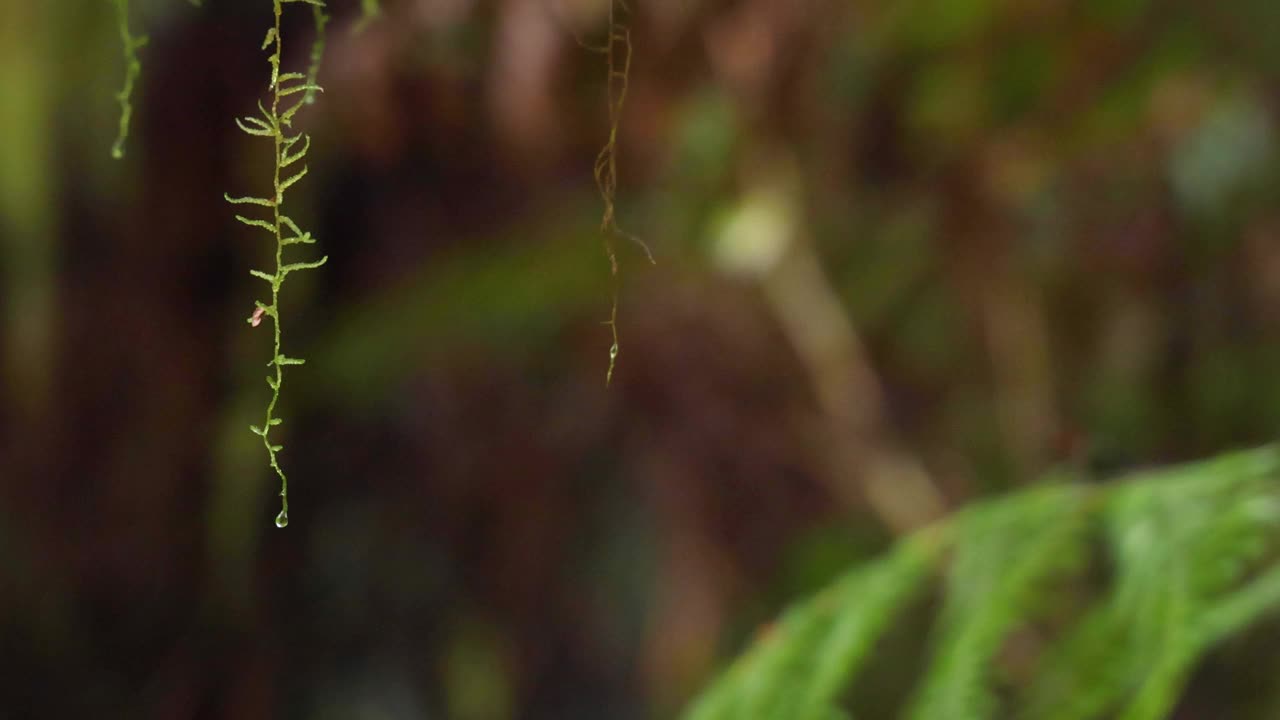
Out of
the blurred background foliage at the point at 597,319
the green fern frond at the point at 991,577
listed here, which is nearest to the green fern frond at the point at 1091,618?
the green fern frond at the point at 991,577

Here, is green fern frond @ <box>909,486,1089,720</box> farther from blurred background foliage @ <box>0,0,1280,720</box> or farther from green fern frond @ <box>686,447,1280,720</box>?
blurred background foliage @ <box>0,0,1280,720</box>

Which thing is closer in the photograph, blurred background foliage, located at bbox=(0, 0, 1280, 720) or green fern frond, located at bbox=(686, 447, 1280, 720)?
green fern frond, located at bbox=(686, 447, 1280, 720)

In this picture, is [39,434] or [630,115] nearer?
[630,115]

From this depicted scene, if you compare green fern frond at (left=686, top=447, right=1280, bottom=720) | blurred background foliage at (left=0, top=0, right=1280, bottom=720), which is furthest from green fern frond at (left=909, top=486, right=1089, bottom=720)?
blurred background foliage at (left=0, top=0, right=1280, bottom=720)

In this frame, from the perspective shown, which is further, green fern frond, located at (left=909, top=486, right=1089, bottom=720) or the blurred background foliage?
the blurred background foliage

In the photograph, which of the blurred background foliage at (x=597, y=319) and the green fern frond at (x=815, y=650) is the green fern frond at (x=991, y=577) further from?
the blurred background foliage at (x=597, y=319)

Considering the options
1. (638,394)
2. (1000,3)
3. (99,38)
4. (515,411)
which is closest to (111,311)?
(99,38)

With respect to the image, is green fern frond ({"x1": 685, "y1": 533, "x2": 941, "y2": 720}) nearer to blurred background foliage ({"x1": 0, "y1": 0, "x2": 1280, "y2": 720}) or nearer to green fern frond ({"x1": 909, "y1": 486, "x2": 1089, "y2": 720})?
green fern frond ({"x1": 909, "y1": 486, "x2": 1089, "y2": 720})

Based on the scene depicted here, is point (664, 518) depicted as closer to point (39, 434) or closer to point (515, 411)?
point (515, 411)
